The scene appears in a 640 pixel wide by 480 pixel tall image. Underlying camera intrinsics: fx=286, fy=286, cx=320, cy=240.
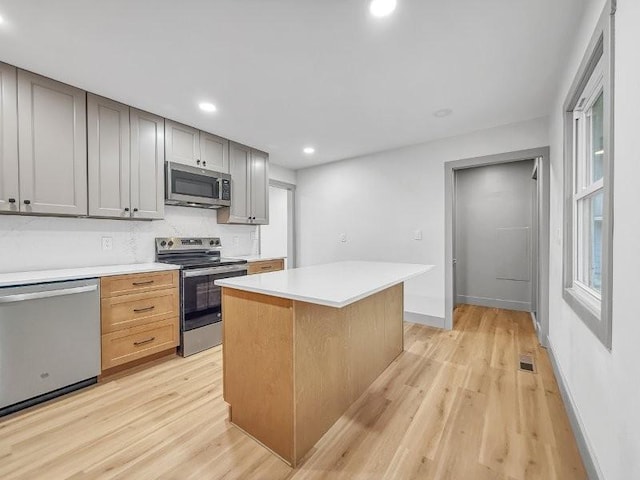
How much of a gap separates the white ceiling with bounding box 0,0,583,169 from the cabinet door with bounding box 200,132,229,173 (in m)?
0.35

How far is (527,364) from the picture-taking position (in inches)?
99.3

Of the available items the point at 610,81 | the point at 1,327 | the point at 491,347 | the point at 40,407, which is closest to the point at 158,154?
the point at 1,327

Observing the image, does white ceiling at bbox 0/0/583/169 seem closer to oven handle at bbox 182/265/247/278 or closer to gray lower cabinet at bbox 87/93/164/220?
gray lower cabinet at bbox 87/93/164/220

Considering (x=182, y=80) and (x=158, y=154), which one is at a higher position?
(x=182, y=80)

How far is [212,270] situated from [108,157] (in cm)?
136

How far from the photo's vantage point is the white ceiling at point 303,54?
5.16 feet

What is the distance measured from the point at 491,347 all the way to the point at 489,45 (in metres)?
2.66

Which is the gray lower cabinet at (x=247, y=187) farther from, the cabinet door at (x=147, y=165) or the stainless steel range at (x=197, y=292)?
the cabinet door at (x=147, y=165)

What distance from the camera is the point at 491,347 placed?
9.56 feet

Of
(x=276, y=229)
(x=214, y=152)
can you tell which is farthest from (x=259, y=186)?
(x=276, y=229)

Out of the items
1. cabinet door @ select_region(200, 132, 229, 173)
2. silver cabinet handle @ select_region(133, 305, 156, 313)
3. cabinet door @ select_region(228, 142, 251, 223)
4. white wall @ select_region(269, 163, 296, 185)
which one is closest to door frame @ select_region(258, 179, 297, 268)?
white wall @ select_region(269, 163, 296, 185)

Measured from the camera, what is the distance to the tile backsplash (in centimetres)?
227

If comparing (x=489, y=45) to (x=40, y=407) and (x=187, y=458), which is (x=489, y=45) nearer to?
(x=187, y=458)

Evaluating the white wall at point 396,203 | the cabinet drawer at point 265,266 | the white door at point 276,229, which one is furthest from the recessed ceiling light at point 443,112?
the white door at point 276,229
